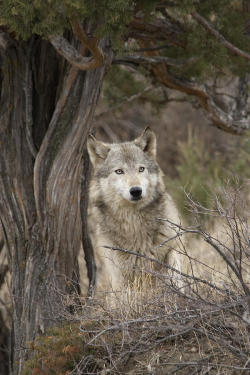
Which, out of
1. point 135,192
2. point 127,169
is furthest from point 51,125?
point 135,192

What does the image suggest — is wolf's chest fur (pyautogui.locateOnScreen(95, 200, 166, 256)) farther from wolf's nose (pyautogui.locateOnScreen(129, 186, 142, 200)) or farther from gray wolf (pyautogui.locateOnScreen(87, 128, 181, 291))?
wolf's nose (pyautogui.locateOnScreen(129, 186, 142, 200))

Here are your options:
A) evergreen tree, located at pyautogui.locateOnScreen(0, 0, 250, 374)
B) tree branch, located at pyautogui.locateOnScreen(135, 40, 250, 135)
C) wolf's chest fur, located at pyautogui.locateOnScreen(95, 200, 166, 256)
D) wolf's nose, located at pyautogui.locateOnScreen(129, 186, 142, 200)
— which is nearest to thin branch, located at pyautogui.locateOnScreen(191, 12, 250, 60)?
evergreen tree, located at pyautogui.locateOnScreen(0, 0, 250, 374)

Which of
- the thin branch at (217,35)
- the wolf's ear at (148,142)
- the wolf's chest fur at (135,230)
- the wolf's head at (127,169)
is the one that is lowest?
the wolf's chest fur at (135,230)

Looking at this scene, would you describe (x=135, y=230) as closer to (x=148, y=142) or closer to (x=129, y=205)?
(x=129, y=205)

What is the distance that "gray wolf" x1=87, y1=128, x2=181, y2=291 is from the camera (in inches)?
263

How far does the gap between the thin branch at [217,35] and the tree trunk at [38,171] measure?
1.19m

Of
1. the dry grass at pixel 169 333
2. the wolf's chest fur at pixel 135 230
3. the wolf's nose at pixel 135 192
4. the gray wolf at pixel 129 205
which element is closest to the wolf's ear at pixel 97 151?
the gray wolf at pixel 129 205

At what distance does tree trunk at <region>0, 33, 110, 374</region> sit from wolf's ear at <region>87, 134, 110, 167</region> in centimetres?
46

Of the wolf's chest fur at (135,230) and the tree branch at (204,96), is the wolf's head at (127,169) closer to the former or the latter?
the wolf's chest fur at (135,230)

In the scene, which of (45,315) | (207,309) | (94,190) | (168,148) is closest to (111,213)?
(94,190)

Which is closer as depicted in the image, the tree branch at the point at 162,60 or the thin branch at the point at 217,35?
the thin branch at the point at 217,35

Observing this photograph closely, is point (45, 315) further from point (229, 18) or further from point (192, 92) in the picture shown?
point (229, 18)

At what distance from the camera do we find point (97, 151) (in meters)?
7.30

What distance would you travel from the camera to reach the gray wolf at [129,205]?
21.9ft
